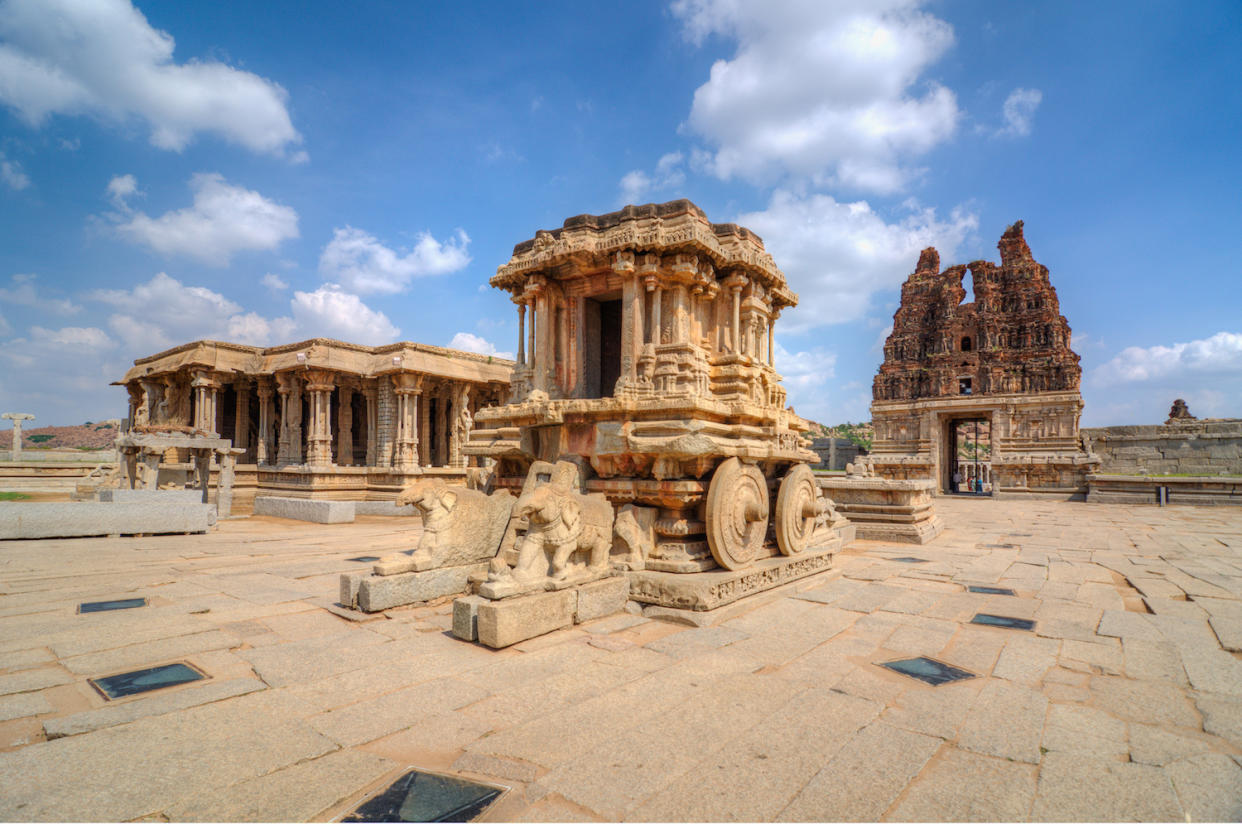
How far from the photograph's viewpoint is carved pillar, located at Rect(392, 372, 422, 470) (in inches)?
674

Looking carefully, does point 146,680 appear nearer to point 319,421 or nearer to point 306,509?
point 306,509

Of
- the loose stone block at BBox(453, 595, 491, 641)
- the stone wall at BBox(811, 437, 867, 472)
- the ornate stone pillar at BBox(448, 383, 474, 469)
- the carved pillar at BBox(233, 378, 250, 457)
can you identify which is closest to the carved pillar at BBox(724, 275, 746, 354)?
the loose stone block at BBox(453, 595, 491, 641)

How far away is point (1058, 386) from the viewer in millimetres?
28531

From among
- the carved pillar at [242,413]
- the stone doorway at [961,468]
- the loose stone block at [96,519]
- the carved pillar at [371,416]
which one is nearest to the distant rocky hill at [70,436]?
the carved pillar at [242,413]

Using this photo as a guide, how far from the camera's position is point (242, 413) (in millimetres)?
21000

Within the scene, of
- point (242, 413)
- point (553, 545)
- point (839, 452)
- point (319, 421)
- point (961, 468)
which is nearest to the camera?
point (553, 545)

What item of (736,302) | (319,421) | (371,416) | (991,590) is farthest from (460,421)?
(991,590)

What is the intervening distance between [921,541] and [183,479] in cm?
→ 2015

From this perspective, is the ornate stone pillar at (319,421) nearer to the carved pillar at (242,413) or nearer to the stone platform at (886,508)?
the carved pillar at (242,413)

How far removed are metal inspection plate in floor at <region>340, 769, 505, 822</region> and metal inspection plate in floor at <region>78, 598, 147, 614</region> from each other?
4490 millimetres

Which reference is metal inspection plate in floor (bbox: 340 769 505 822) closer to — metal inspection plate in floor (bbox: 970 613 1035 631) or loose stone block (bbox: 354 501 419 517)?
metal inspection plate in floor (bbox: 970 613 1035 631)

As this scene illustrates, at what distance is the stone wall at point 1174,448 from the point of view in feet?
78.5

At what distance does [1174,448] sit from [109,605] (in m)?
34.3

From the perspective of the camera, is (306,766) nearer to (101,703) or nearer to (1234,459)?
(101,703)
